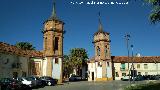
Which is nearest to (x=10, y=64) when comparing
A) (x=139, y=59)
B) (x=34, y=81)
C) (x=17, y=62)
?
(x=17, y=62)

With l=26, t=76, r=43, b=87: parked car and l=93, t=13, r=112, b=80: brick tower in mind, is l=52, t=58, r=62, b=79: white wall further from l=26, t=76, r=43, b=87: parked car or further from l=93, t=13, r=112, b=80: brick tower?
l=93, t=13, r=112, b=80: brick tower

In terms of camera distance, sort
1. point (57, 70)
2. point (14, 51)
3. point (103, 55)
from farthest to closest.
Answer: point (103, 55) → point (57, 70) → point (14, 51)

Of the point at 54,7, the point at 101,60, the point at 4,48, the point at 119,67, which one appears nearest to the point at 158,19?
the point at 4,48

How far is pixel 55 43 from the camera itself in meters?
58.8

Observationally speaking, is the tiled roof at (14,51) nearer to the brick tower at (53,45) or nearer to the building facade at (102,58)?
the brick tower at (53,45)

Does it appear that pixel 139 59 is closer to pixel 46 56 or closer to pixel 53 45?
pixel 53 45

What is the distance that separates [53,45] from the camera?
57.7 metres

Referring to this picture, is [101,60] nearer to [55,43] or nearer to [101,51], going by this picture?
[101,51]

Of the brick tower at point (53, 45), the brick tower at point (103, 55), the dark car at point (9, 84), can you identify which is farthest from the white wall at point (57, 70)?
the dark car at point (9, 84)

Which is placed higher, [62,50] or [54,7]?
[54,7]

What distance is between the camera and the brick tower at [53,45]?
56.2 meters

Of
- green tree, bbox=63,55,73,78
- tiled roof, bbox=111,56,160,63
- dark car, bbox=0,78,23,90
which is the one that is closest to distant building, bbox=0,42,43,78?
dark car, bbox=0,78,23,90

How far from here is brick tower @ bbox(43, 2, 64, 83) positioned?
56.2 m

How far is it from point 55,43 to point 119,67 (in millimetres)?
26466
